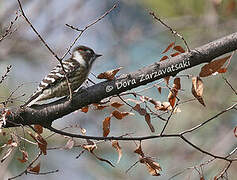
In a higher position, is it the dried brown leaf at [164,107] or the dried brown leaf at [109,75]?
the dried brown leaf at [109,75]

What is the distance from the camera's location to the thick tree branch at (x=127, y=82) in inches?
122

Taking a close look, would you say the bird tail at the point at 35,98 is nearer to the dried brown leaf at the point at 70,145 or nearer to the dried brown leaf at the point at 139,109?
the dried brown leaf at the point at 70,145

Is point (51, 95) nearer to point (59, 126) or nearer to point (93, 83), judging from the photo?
point (93, 83)

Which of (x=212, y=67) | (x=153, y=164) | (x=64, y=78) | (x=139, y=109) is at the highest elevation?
(x=64, y=78)

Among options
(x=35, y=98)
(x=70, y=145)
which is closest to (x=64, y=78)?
(x=35, y=98)

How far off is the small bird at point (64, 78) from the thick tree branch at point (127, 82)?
0.24 m

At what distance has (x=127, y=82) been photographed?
10.2 ft

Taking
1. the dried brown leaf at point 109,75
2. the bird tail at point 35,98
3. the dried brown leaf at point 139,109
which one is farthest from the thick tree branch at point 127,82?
the bird tail at point 35,98

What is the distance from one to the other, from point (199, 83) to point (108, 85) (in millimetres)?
574

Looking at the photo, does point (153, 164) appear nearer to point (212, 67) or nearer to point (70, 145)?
point (70, 145)

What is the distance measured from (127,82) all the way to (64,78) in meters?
1.08

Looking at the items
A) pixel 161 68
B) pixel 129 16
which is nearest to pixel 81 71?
pixel 161 68

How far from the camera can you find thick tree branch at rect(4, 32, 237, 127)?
3.09 metres

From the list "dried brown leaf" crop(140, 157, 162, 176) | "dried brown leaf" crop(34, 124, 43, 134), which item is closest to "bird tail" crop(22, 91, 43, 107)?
"dried brown leaf" crop(34, 124, 43, 134)
